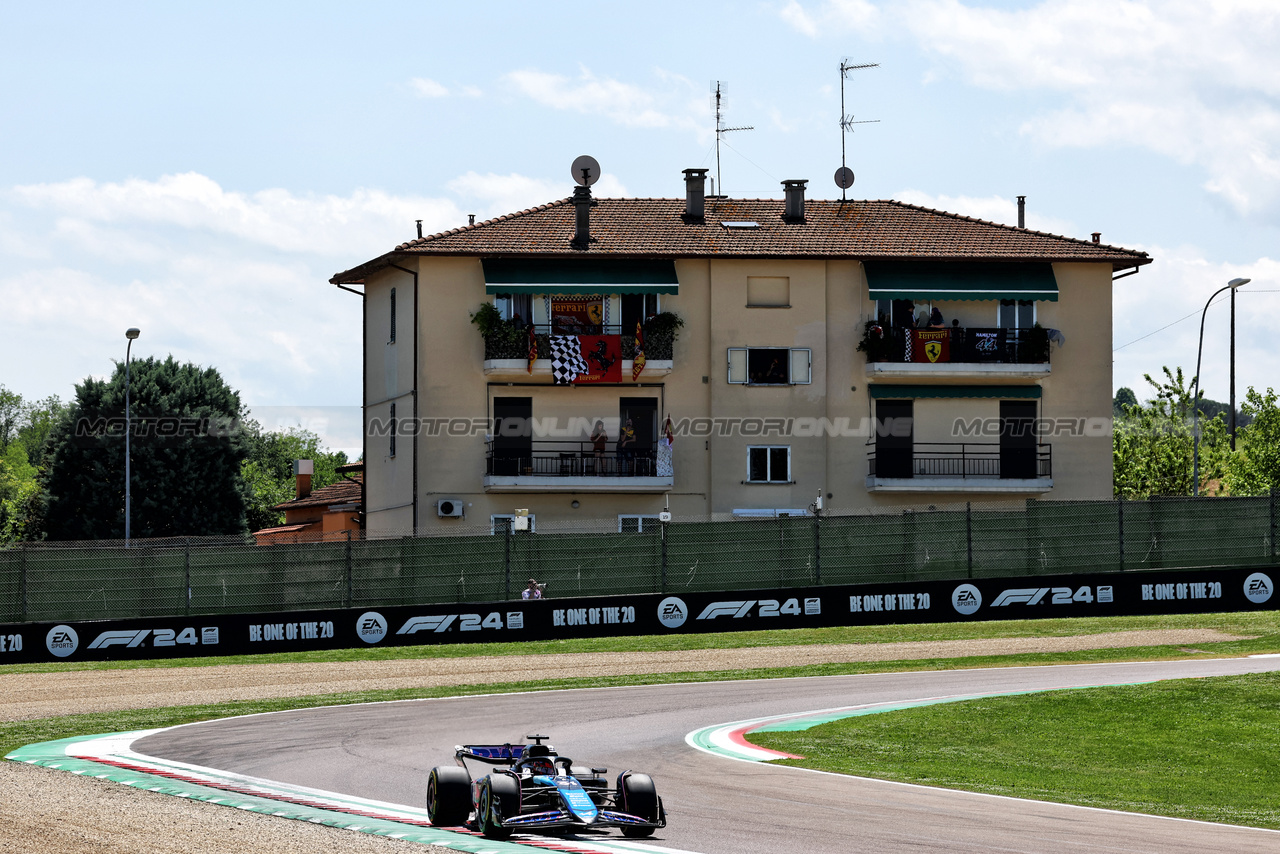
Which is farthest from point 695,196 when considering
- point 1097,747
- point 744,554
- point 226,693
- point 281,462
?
point 281,462

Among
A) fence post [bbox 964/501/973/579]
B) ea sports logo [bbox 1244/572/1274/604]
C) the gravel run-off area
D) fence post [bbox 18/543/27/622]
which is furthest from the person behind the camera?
fence post [bbox 964/501/973/579]

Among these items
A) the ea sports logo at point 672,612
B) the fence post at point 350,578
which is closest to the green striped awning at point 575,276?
the fence post at point 350,578

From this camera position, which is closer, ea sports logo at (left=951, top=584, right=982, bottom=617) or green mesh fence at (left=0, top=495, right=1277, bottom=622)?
ea sports logo at (left=951, top=584, right=982, bottom=617)

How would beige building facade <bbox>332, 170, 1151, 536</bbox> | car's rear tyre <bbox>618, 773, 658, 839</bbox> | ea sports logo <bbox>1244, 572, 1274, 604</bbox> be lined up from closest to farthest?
1. car's rear tyre <bbox>618, 773, 658, 839</bbox>
2. ea sports logo <bbox>1244, 572, 1274, 604</bbox>
3. beige building facade <bbox>332, 170, 1151, 536</bbox>

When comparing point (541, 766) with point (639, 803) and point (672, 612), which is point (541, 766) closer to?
point (639, 803)

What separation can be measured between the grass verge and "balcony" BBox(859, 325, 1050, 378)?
2587 centimetres

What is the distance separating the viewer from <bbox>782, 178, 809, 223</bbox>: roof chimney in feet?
160

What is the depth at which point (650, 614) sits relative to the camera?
30875 mm

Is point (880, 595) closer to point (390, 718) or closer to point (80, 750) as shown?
point (390, 718)

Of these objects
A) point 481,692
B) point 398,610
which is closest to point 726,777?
point 481,692

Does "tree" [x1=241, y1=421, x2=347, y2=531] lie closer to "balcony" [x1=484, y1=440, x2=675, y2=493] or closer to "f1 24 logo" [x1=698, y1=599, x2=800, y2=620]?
"balcony" [x1=484, y1=440, x2=675, y2=493]

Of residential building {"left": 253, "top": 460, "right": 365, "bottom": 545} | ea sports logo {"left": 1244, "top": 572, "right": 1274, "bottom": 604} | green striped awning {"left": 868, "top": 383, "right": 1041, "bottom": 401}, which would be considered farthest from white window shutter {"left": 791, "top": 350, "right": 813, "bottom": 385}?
residential building {"left": 253, "top": 460, "right": 365, "bottom": 545}

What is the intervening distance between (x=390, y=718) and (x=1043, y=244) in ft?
113

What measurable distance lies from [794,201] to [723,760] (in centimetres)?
3659
